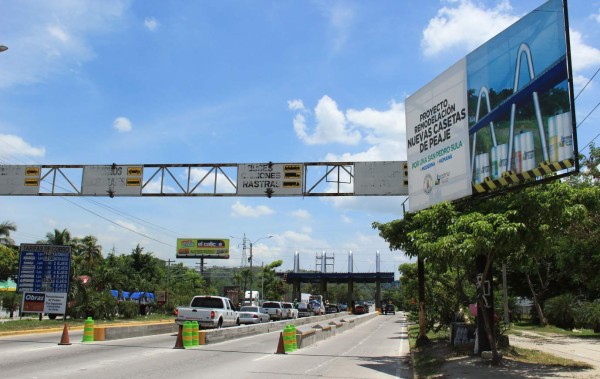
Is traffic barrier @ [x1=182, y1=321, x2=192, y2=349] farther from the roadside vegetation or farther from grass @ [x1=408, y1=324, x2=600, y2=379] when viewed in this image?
grass @ [x1=408, y1=324, x2=600, y2=379]

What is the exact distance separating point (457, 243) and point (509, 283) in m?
38.9

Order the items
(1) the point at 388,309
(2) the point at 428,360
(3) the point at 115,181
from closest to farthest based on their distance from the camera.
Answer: (2) the point at 428,360 < (3) the point at 115,181 < (1) the point at 388,309

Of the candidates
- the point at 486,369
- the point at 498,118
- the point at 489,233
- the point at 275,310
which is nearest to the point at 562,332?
the point at 486,369

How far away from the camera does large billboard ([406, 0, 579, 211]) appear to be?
11125 millimetres

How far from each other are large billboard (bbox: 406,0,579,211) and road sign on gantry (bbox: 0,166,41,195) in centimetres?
1702

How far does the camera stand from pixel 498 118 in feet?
42.0

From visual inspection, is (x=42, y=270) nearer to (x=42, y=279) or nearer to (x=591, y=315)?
(x=42, y=279)

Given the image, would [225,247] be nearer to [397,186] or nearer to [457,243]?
[397,186]

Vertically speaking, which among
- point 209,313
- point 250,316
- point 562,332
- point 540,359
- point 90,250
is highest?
point 90,250

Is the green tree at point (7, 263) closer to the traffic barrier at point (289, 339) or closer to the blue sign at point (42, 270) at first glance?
the blue sign at point (42, 270)

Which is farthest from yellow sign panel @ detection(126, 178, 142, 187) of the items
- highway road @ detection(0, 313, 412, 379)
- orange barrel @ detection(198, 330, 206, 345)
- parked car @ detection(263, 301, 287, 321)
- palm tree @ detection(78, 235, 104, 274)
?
palm tree @ detection(78, 235, 104, 274)

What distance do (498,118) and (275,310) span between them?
3617cm

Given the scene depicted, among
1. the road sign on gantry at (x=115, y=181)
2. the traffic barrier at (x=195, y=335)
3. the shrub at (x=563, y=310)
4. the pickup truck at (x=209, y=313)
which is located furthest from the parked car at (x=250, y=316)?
the shrub at (x=563, y=310)

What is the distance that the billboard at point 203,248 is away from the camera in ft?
347
